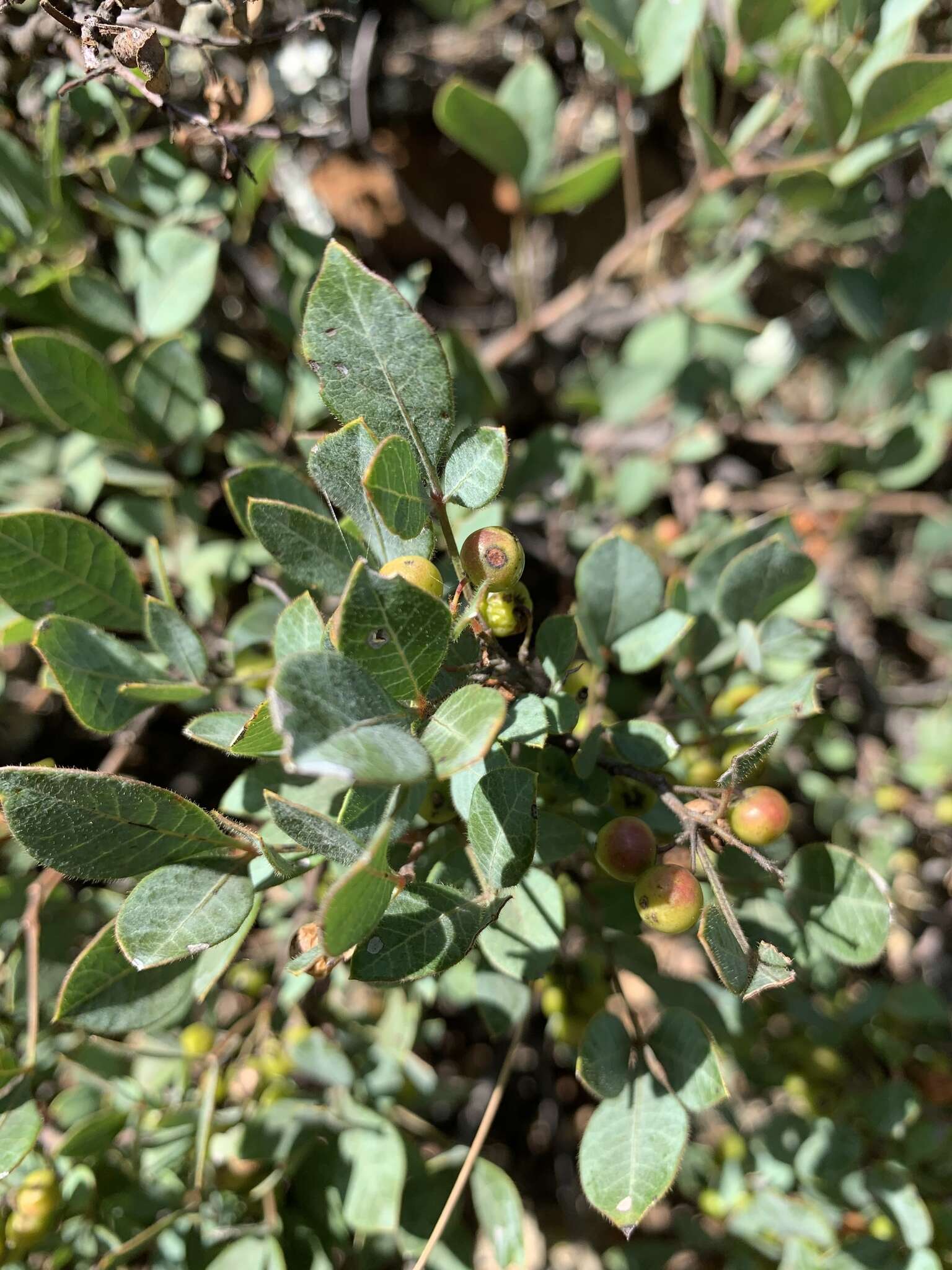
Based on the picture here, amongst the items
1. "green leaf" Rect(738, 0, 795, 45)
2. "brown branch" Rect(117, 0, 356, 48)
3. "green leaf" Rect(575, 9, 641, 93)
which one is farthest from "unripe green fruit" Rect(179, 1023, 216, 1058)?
"green leaf" Rect(738, 0, 795, 45)

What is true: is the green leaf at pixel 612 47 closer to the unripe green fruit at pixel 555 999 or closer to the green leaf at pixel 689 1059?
the green leaf at pixel 689 1059

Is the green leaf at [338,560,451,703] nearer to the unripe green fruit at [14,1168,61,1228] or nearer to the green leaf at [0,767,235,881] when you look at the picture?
the green leaf at [0,767,235,881]

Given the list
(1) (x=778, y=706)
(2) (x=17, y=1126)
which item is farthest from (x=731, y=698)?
(2) (x=17, y=1126)

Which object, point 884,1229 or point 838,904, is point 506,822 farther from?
point 884,1229

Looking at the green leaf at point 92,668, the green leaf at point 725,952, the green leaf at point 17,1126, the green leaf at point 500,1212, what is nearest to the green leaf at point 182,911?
the green leaf at point 92,668

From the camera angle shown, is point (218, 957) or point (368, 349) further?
point (218, 957)

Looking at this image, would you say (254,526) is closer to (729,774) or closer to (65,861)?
(65,861)
